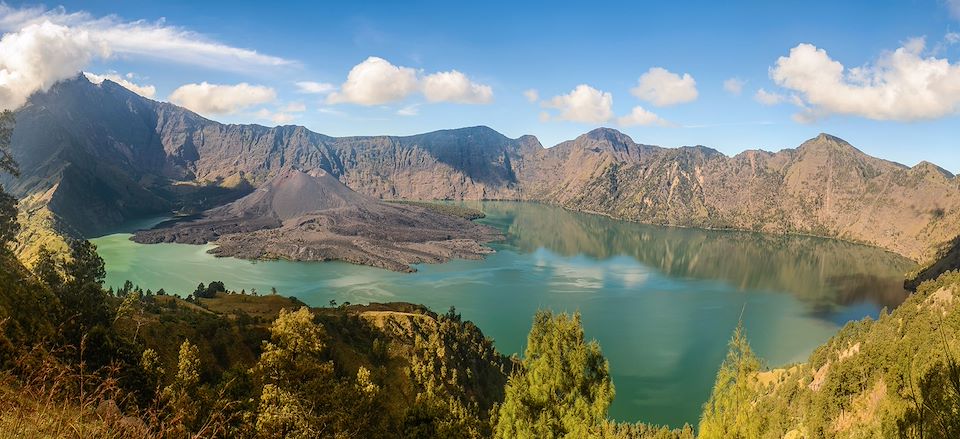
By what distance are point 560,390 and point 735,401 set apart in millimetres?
4140

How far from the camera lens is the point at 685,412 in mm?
59031

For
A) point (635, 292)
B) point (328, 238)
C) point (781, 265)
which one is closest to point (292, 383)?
point (635, 292)

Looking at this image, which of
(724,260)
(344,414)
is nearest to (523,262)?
(724,260)

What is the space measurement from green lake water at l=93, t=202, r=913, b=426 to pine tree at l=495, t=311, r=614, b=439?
48.8 meters

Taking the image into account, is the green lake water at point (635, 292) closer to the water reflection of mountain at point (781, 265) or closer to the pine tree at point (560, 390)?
the water reflection of mountain at point (781, 265)

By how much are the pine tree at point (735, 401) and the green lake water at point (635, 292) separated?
48555mm

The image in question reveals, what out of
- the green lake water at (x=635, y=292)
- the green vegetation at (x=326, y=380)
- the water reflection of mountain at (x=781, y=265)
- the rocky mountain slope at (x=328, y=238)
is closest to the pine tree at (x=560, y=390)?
the green vegetation at (x=326, y=380)

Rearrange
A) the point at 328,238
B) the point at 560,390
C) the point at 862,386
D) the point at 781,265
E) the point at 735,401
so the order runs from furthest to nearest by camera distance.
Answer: the point at 328,238
the point at 781,265
the point at 862,386
the point at 560,390
the point at 735,401

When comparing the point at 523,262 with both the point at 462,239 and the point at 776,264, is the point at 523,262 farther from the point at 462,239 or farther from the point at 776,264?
the point at 776,264

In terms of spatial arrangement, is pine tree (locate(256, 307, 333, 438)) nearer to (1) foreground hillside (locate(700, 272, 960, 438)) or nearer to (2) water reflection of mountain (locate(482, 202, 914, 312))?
(1) foreground hillside (locate(700, 272, 960, 438))

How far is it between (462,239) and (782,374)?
411 feet

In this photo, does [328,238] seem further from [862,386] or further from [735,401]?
[735,401]

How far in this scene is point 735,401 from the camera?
12.4 metres

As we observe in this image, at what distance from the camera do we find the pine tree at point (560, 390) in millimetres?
13055
